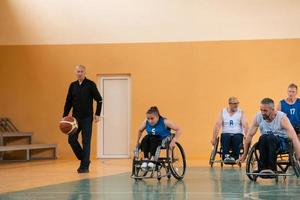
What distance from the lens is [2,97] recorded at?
41.3ft

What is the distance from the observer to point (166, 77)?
39.7ft

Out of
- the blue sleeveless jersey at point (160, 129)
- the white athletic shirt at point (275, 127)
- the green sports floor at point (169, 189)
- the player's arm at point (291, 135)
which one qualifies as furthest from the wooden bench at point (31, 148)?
the player's arm at point (291, 135)

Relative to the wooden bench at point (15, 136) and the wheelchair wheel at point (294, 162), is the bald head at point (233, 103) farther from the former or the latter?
the wooden bench at point (15, 136)

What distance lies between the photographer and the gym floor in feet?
17.4

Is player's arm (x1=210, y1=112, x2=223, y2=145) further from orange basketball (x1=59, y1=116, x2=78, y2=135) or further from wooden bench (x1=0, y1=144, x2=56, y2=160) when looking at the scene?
wooden bench (x1=0, y1=144, x2=56, y2=160)

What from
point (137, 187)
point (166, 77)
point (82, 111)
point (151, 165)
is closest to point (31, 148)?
point (166, 77)

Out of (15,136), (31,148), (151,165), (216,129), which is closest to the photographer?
(151,165)

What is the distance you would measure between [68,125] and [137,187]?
6.40 ft

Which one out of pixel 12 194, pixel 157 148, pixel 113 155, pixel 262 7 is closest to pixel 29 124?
pixel 113 155

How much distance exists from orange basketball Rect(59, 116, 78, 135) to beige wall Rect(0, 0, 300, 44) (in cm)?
448

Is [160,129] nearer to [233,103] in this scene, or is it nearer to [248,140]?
[248,140]

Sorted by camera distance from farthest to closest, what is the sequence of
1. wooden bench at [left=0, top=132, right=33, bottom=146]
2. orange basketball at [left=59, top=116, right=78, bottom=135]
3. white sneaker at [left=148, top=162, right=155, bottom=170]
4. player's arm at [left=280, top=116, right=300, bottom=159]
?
wooden bench at [left=0, top=132, right=33, bottom=146] < orange basketball at [left=59, top=116, right=78, bottom=135] < white sneaker at [left=148, top=162, right=155, bottom=170] < player's arm at [left=280, top=116, right=300, bottom=159]

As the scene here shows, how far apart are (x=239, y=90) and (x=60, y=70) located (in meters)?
3.33

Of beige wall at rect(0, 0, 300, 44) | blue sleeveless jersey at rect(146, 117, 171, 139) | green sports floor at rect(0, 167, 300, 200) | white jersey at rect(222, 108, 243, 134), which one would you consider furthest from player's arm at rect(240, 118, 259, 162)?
beige wall at rect(0, 0, 300, 44)
